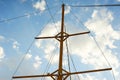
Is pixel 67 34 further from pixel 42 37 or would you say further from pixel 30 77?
pixel 30 77

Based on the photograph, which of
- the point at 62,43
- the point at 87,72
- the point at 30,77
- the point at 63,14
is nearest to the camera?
the point at 87,72

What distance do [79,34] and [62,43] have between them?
2205 mm

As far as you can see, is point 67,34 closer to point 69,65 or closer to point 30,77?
point 69,65

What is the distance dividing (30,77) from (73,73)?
176 inches

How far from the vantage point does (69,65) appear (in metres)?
21.3

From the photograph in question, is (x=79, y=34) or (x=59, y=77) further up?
(x=79, y=34)

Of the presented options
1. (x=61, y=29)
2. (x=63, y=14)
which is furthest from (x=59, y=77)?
(x=63, y=14)

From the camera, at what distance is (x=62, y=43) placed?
2350cm

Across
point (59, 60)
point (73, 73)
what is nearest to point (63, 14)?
point (59, 60)

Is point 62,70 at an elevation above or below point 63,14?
below

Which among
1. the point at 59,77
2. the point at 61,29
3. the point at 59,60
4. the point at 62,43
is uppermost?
the point at 61,29

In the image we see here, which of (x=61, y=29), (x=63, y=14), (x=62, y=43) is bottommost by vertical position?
(x=62, y=43)

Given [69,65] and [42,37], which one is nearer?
[69,65]

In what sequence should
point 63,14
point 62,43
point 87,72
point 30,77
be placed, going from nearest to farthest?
point 87,72, point 30,77, point 62,43, point 63,14
